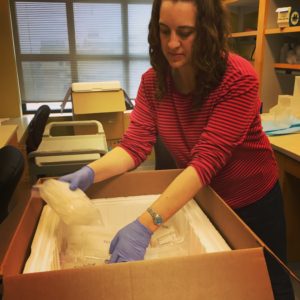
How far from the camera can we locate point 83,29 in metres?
3.50

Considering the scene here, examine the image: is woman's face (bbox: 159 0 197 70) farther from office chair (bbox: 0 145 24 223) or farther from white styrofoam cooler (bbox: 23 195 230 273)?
office chair (bbox: 0 145 24 223)

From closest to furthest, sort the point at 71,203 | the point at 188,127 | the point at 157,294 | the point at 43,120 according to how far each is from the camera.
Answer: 1. the point at 157,294
2. the point at 71,203
3. the point at 188,127
4. the point at 43,120

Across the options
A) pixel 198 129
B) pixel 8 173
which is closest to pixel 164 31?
pixel 198 129

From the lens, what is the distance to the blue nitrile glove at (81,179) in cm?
90

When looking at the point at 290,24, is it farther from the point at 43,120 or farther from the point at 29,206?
the point at 29,206

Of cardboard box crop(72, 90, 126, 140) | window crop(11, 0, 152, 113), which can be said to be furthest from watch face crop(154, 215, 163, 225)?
window crop(11, 0, 152, 113)

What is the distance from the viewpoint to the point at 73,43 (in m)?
3.53

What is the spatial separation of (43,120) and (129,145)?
5.35 feet

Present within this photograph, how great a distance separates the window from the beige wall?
1.51ft

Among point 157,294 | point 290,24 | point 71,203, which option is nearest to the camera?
point 157,294

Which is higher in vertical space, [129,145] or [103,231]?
[129,145]

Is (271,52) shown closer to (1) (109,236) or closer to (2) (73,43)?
(2) (73,43)

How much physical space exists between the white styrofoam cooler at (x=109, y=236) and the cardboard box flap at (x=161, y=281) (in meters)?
0.18

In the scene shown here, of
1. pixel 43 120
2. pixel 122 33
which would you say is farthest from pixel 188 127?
pixel 122 33
